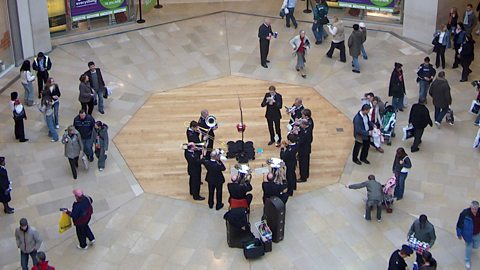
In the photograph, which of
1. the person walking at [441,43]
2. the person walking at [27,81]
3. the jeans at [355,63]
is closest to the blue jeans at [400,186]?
the jeans at [355,63]

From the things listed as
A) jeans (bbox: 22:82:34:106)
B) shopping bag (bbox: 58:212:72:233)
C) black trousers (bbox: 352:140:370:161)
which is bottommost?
shopping bag (bbox: 58:212:72:233)

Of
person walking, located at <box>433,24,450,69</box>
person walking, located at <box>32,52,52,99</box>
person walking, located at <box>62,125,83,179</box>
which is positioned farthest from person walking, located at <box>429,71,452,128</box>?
person walking, located at <box>32,52,52,99</box>

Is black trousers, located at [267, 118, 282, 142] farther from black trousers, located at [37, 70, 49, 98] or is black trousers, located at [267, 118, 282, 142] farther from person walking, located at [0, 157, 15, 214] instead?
black trousers, located at [37, 70, 49, 98]

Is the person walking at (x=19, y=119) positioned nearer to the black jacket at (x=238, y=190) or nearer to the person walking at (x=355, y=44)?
the black jacket at (x=238, y=190)

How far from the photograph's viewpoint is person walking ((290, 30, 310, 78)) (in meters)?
22.6

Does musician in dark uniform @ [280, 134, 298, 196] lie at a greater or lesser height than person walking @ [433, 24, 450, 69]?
lesser

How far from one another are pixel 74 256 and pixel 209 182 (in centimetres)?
308

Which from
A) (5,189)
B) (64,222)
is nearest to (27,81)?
(5,189)

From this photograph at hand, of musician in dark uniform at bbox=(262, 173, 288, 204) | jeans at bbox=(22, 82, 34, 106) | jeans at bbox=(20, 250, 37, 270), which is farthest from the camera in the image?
jeans at bbox=(22, 82, 34, 106)

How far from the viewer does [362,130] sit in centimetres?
1878

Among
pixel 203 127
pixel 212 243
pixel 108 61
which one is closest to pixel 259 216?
pixel 212 243

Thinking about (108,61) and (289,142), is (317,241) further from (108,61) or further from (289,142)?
(108,61)

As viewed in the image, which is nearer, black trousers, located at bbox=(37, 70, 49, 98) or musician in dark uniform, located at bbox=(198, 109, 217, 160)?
musician in dark uniform, located at bbox=(198, 109, 217, 160)

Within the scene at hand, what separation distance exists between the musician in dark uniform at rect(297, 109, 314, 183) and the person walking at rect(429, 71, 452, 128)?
3908mm
